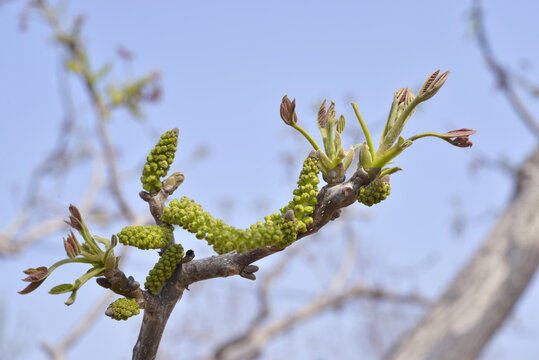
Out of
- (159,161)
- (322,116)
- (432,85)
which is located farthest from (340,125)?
(159,161)

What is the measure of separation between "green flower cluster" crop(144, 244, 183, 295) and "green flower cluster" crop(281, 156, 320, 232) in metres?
0.17

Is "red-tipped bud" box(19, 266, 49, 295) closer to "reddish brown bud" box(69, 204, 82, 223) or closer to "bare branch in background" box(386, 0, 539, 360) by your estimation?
Answer: "reddish brown bud" box(69, 204, 82, 223)

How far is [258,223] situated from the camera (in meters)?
0.65

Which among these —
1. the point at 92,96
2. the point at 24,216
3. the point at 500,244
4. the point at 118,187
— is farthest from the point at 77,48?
the point at 500,244

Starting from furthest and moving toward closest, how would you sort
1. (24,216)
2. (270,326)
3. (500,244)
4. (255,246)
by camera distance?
(270,326) → (24,216) → (500,244) → (255,246)

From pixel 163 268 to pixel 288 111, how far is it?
0.96 ft

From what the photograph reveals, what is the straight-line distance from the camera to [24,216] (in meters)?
4.93

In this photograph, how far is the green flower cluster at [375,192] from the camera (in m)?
0.66

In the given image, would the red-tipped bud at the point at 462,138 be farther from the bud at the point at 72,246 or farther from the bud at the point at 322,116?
the bud at the point at 72,246

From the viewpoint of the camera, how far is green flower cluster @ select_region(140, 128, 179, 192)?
68cm

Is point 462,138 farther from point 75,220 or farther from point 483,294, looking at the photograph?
point 483,294

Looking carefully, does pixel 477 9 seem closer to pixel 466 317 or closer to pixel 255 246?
pixel 466 317

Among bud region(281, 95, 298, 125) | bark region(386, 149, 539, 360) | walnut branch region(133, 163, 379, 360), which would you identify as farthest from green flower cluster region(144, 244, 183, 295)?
bark region(386, 149, 539, 360)

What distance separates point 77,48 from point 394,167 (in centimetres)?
353
